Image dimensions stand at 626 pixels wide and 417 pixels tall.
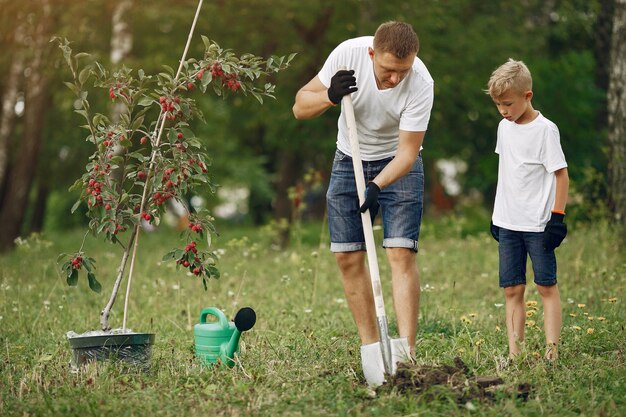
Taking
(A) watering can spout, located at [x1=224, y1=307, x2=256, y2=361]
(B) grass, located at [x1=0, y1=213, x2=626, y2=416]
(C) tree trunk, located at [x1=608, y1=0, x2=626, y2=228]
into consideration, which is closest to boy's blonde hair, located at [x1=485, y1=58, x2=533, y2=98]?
(B) grass, located at [x1=0, y1=213, x2=626, y2=416]

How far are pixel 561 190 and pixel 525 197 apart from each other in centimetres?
21

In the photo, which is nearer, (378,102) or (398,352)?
(398,352)

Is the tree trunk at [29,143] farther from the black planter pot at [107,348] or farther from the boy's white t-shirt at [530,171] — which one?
the boy's white t-shirt at [530,171]

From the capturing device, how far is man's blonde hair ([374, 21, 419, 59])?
4.30 metres

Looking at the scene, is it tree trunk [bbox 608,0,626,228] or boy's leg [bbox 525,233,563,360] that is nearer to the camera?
boy's leg [bbox 525,233,563,360]

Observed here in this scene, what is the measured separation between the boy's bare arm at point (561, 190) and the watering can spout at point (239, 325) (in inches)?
68.8

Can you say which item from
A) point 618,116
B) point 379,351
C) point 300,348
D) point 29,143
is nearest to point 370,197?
point 379,351

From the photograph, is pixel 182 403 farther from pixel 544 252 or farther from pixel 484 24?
pixel 484 24

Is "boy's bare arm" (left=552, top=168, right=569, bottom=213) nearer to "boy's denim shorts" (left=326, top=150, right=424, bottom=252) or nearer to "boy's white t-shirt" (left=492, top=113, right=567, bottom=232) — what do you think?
"boy's white t-shirt" (left=492, top=113, right=567, bottom=232)

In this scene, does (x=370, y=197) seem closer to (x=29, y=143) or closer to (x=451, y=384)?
(x=451, y=384)

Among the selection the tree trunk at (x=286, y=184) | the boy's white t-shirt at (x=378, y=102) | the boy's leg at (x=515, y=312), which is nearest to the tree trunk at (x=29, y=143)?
the tree trunk at (x=286, y=184)

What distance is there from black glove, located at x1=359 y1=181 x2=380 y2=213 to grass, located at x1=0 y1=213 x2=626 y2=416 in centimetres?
84

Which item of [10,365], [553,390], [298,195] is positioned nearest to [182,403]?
[10,365]

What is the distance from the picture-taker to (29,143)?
46.4 feet
